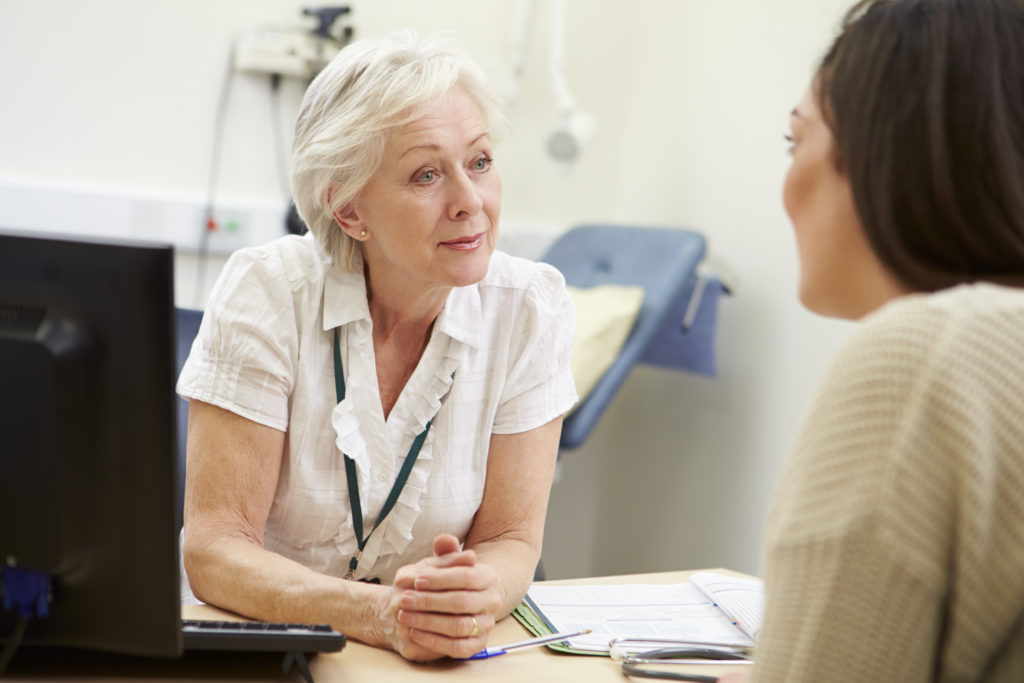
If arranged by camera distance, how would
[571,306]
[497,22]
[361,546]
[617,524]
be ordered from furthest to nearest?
1. [617,524]
2. [497,22]
3. [571,306]
4. [361,546]

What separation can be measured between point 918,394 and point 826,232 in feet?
0.70

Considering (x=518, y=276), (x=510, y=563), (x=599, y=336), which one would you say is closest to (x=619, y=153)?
(x=599, y=336)

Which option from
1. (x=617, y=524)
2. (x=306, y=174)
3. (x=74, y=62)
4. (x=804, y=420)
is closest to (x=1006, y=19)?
(x=804, y=420)

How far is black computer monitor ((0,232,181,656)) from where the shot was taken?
0.67 m

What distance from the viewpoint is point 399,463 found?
1313 mm

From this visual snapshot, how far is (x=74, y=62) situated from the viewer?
7.47 ft

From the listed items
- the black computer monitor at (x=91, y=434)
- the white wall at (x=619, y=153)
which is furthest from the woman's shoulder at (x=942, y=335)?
the white wall at (x=619, y=153)

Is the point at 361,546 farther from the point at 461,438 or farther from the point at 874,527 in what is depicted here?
the point at 874,527

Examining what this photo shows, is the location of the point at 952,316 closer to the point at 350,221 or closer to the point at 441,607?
the point at 441,607

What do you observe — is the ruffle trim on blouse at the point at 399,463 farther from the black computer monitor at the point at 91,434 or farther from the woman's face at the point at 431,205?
the black computer monitor at the point at 91,434

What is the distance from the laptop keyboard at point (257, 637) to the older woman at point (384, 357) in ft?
1.08

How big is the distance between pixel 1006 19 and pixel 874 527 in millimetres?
382

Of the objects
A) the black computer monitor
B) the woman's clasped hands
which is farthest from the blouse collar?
the black computer monitor

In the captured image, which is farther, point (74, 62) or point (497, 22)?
point (497, 22)
